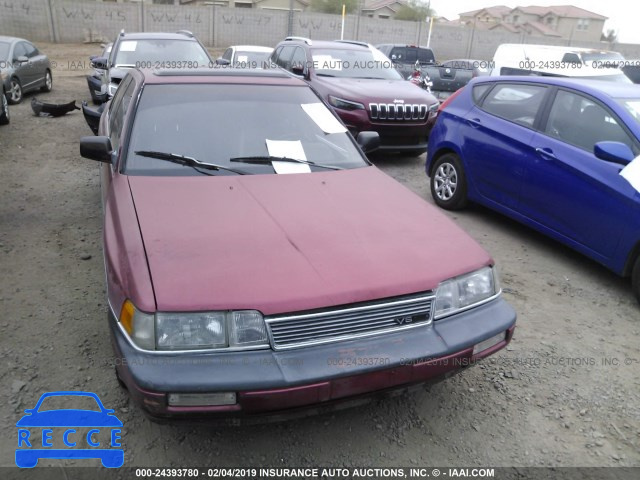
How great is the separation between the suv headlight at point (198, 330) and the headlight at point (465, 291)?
0.86 meters

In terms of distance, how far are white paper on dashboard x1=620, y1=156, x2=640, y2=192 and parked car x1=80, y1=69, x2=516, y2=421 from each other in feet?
6.18

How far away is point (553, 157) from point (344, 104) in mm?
3688

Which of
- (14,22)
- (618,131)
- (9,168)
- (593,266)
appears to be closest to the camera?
(618,131)

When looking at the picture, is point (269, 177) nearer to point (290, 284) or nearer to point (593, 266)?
point (290, 284)

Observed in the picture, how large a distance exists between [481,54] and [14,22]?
27461mm

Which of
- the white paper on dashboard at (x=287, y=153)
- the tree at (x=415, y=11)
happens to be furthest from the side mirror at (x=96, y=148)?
the tree at (x=415, y=11)

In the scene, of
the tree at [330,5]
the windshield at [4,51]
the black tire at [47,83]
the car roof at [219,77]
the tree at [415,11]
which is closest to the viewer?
the car roof at [219,77]

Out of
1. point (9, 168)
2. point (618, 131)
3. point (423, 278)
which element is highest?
point (618, 131)

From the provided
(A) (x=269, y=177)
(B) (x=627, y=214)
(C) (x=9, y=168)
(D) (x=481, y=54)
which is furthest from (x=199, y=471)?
(D) (x=481, y=54)

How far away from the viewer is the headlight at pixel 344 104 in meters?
7.34

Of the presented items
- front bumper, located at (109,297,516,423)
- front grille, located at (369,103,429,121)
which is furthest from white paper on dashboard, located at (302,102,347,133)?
front grille, located at (369,103,429,121)

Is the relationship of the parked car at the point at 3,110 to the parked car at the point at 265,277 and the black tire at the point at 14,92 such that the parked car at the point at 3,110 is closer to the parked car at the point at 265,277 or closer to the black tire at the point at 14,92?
the black tire at the point at 14,92

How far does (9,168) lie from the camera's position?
669 cm

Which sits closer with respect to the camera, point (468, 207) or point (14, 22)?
point (468, 207)
